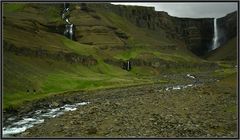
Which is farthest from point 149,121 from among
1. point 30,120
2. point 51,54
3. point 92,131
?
point 51,54

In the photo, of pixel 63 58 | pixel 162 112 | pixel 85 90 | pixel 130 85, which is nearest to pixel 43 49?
pixel 63 58

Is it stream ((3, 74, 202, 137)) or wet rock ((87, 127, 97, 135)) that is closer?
wet rock ((87, 127, 97, 135))

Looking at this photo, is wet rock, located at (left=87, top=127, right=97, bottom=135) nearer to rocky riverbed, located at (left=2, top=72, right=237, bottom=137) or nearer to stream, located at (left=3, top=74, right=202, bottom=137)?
rocky riverbed, located at (left=2, top=72, right=237, bottom=137)

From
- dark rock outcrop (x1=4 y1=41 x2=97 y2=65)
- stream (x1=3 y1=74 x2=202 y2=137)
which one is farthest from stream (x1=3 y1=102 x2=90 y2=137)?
dark rock outcrop (x1=4 y1=41 x2=97 y2=65)

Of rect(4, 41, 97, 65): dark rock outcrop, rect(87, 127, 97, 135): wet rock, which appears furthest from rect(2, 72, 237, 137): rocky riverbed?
rect(4, 41, 97, 65): dark rock outcrop

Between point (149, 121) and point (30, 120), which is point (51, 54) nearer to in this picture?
point (30, 120)

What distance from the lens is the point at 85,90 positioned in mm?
82688

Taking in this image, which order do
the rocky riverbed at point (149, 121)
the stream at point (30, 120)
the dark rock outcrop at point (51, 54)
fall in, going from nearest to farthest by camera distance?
the rocky riverbed at point (149, 121), the stream at point (30, 120), the dark rock outcrop at point (51, 54)

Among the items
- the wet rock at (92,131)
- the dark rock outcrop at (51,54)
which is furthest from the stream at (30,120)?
the dark rock outcrop at (51,54)

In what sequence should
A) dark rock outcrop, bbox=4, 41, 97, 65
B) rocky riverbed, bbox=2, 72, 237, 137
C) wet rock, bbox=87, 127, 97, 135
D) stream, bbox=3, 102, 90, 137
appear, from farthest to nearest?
dark rock outcrop, bbox=4, 41, 97, 65 < stream, bbox=3, 102, 90, 137 < wet rock, bbox=87, 127, 97, 135 < rocky riverbed, bbox=2, 72, 237, 137

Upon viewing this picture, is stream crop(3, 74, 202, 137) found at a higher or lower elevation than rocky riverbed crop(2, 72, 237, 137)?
lower

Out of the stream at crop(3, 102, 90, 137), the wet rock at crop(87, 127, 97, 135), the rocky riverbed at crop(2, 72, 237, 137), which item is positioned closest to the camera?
the rocky riverbed at crop(2, 72, 237, 137)

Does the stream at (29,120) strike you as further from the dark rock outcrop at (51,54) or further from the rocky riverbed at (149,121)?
the dark rock outcrop at (51,54)

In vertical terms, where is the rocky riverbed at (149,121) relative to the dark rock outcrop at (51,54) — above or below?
below
